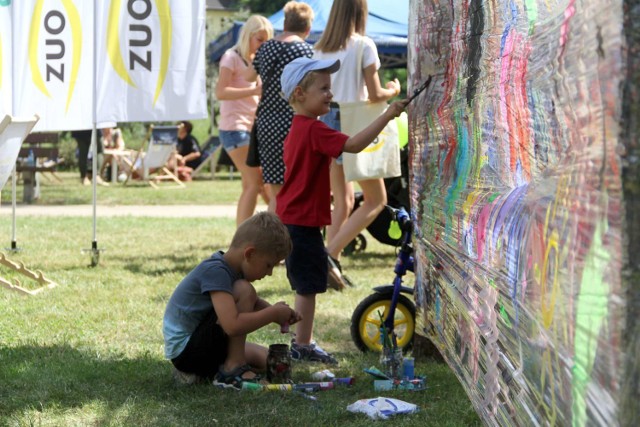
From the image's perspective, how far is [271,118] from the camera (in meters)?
7.17

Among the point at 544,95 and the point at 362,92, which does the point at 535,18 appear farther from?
the point at 362,92

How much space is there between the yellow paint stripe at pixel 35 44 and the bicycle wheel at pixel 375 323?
12.1ft

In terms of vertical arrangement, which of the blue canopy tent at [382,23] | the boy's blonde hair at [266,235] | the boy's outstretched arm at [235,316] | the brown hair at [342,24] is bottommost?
the boy's outstretched arm at [235,316]

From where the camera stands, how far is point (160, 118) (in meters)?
7.66

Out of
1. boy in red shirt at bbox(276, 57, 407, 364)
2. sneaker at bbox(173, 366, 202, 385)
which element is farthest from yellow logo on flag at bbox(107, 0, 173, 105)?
sneaker at bbox(173, 366, 202, 385)

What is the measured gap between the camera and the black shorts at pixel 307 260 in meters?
4.79

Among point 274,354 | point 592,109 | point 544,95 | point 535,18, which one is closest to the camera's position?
point 592,109

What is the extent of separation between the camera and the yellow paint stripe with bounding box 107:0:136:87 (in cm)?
769

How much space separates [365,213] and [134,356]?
231cm

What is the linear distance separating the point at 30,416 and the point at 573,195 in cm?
256

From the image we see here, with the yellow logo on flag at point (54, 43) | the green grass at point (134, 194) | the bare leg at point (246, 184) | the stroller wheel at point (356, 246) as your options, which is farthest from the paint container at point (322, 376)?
the green grass at point (134, 194)

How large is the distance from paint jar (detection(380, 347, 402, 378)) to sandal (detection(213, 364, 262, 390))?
55 centimetres

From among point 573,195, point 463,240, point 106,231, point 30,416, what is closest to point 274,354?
point 30,416

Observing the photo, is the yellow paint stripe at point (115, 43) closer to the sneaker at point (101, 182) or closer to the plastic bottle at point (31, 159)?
the plastic bottle at point (31, 159)
